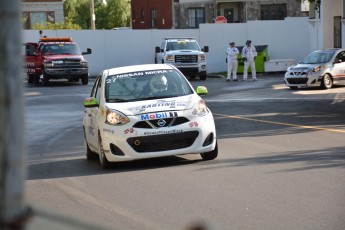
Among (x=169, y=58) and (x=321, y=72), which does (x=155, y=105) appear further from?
(x=169, y=58)

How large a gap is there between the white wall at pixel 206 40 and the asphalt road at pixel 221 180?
26.8 metres

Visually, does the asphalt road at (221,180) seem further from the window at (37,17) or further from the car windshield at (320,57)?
the window at (37,17)

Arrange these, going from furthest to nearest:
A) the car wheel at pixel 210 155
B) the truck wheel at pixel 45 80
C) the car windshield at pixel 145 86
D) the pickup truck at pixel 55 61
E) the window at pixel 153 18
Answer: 1. the window at pixel 153 18
2. the truck wheel at pixel 45 80
3. the pickup truck at pixel 55 61
4. the car windshield at pixel 145 86
5. the car wheel at pixel 210 155

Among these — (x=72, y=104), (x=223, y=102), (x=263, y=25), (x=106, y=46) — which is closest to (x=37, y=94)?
(x=72, y=104)

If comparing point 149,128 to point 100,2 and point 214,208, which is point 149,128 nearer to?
point 214,208

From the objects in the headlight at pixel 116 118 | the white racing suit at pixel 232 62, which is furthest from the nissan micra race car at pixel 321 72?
the headlight at pixel 116 118

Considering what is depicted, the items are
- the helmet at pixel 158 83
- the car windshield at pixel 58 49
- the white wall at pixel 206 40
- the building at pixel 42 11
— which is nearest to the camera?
the helmet at pixel 158 83

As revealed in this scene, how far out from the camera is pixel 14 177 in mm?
1609

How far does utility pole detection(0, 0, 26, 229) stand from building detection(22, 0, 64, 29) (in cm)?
6537

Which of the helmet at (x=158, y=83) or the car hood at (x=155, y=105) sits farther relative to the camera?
the helmet at (x=158, y=83)

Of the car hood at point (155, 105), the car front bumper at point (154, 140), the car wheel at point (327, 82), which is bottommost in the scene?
the car wheel at point (327, 82)

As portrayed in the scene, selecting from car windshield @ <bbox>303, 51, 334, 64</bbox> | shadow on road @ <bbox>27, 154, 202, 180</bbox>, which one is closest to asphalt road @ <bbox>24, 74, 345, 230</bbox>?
shadow on road @ <bbox>27, 154, 202, 180</bbox>

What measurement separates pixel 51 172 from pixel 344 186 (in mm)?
4731

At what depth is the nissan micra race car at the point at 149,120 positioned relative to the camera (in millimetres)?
11250
